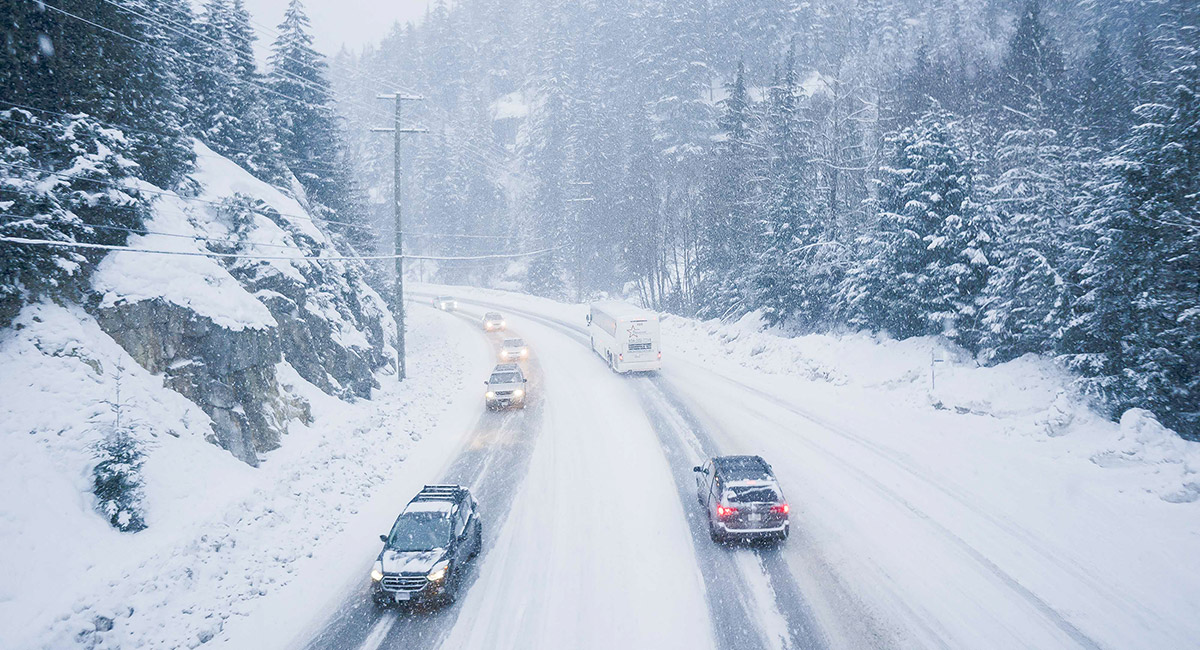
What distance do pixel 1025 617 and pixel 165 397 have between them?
62.2 feet

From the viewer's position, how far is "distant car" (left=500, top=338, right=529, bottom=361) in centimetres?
3347

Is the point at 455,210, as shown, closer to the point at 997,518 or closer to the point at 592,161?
the point at 592,161

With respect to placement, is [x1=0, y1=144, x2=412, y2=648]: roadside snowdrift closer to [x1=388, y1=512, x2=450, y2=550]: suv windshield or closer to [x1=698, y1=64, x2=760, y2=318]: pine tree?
[x1=388, y1=512, x2=450, y2=550]: suv windshield

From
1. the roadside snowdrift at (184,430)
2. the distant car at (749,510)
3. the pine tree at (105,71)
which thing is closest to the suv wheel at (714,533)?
the distant car at (749,510)

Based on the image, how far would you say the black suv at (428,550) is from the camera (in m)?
9.28

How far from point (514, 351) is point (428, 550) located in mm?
24043

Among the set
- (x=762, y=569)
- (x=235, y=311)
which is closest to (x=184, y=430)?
(x=235, y=311)

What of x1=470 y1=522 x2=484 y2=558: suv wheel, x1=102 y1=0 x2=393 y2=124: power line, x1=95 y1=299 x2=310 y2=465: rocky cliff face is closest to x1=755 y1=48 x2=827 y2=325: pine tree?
x1=470 y1=522 x2=484 y2=558: suv wheel

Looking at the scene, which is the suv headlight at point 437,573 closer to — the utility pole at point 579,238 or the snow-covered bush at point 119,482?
the snow-covered bush at point 119,482

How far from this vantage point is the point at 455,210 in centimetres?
7650

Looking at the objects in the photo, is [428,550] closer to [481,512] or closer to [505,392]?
[481,512]

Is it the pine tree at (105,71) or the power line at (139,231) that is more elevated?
the pine tree at (105,71)

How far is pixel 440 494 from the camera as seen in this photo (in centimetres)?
1146

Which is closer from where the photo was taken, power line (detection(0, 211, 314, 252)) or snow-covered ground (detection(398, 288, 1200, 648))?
snow-covered ground (detection(398, 288, 1200, 648))
